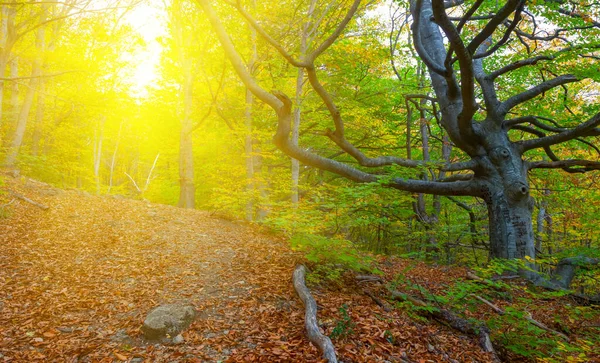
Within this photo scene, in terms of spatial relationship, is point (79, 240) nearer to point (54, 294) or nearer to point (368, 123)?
point (54, 294)

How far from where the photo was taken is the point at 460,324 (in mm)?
4801

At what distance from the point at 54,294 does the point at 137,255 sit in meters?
1.86

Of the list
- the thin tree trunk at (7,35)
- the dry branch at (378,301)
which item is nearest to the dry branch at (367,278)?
the dry branch at (378,301)

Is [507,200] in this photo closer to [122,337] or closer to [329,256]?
[329,256]

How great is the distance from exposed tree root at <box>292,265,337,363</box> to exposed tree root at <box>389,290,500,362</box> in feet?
5.50

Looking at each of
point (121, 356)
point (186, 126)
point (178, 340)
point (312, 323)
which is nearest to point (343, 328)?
point (312, 323)

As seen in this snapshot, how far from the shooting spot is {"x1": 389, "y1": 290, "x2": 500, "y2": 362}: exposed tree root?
4338 millimetres

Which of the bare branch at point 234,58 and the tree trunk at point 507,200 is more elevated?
the bare branch at point 234,58

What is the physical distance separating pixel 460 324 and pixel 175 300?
4443 millimetres

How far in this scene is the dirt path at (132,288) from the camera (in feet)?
12.5

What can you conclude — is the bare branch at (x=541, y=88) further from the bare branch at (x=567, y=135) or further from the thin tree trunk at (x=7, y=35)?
the thin tree trunk at (x=7, y=35)

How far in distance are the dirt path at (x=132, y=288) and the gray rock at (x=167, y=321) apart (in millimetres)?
156

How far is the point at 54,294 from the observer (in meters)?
5.14

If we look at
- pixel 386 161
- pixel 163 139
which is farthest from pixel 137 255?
pixel 163 139
